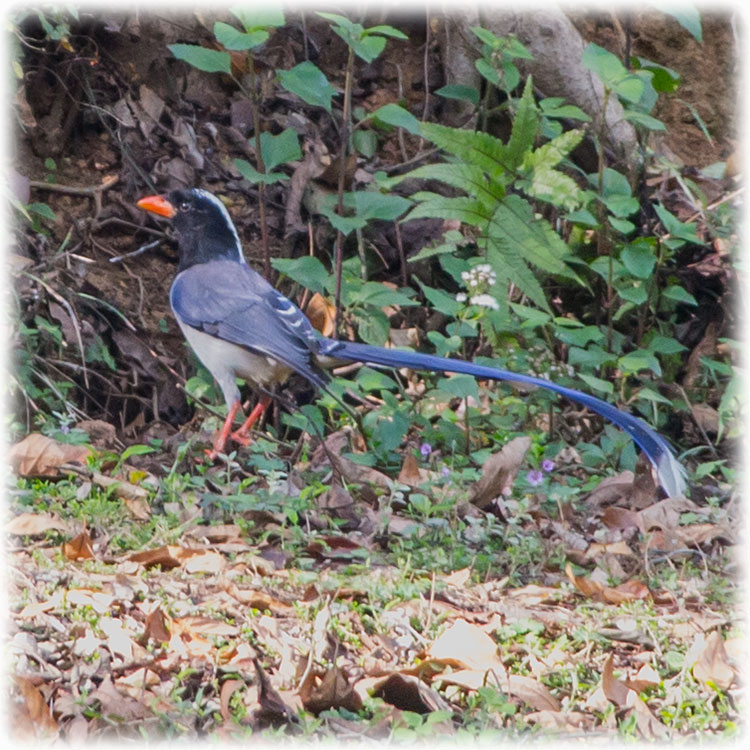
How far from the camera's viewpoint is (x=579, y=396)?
4.87 meters

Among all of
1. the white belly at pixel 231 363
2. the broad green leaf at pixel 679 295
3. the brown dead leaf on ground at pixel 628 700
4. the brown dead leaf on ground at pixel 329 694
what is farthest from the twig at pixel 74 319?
the brown dead leaf on ground at pixel 628 700

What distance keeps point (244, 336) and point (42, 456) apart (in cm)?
106

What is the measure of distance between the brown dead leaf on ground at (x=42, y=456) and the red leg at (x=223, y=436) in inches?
22.9

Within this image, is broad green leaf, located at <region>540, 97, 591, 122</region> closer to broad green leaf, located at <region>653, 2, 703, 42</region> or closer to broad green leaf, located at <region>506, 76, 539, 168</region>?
broad green leaf, located at <region>506, 76, 539, 168</region>

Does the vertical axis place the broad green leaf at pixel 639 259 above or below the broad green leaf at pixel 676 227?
below

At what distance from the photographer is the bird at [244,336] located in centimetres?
498

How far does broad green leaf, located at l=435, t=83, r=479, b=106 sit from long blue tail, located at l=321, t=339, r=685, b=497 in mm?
1848

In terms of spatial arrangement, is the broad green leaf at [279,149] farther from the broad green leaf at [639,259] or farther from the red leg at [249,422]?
the broad green leaf at [639,259]

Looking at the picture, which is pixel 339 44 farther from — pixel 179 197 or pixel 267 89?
pixel 179 197

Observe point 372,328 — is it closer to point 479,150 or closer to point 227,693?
point 479,150

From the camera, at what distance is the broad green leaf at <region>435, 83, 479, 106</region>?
20.8 feet

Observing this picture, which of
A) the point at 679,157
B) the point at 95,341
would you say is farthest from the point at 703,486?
the point at 95,341

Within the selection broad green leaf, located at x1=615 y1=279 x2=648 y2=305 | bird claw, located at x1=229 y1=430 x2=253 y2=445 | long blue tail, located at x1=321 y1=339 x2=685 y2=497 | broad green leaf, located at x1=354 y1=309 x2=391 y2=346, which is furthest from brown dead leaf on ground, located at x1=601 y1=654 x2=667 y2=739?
broad green leaf, located at x1=354 y1=309 x2=391 y2=346

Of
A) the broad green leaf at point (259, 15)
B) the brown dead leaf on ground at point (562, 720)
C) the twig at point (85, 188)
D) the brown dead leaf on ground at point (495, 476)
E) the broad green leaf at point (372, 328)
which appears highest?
the broad green leaf at point (259, 15)
